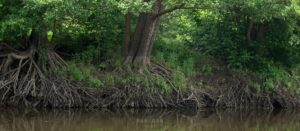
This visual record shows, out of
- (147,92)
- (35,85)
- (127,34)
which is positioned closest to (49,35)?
(35,85)

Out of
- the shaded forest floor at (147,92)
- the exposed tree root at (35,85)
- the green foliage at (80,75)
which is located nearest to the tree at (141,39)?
the shaded forest floor at (147,92)

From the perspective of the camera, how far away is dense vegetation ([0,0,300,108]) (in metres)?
15.4

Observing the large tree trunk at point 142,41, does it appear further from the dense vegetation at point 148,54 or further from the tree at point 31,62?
the tree at point 31,62

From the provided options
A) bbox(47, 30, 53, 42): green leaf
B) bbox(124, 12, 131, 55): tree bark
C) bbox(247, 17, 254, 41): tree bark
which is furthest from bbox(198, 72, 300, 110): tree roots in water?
bbox(47, 30, 53, 42): green leaf

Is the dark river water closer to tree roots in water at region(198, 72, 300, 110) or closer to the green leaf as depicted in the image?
tree roots in water at region(198, 72, 300, 110)

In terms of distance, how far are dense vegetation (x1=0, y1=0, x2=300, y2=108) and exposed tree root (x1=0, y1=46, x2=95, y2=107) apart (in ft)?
0.09

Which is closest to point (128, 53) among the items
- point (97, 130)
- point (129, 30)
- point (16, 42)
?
point (129, 30)

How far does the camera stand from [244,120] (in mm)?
16141

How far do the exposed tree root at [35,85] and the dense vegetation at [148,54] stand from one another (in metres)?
0.03

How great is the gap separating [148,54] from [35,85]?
371 cm

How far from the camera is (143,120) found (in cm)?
1499

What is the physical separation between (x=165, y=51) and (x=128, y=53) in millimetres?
1863

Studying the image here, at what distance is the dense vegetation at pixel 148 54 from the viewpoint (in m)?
15.4

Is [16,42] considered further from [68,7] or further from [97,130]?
[97,130]
